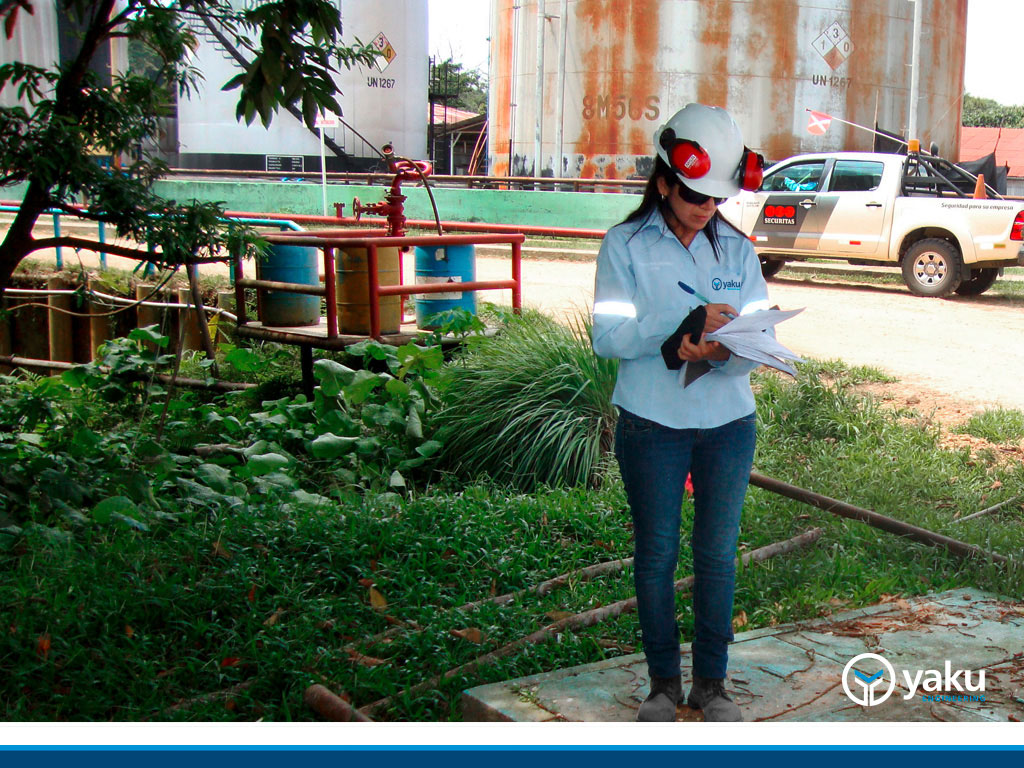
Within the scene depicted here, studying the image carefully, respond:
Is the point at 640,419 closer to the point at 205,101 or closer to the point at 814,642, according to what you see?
the point at 814,642

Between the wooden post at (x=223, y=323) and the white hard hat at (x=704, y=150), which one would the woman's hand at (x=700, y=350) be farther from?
the wooden post at (x=223, y=323)

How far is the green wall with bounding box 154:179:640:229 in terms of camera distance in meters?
21.4

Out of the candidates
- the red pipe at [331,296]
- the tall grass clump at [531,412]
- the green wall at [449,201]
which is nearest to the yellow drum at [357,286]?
the red pipe at [331,296]

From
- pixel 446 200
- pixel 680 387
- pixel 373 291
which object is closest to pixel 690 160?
pixel 680 387

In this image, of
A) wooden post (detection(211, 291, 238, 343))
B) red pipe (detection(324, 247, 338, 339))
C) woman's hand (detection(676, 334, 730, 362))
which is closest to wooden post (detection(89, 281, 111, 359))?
wooden post (detection(211, 291, 238, 343))

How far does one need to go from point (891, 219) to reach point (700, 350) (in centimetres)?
1238

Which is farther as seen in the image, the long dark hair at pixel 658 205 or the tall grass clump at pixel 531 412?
the tall grass clump at pixel 531 412

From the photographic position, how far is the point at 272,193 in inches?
962

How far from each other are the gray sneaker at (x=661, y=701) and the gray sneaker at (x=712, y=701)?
0.05 metres

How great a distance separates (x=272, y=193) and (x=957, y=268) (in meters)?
15.4

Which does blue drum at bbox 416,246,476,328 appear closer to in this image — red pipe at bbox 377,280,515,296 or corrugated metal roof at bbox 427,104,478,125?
red pipe at bbox 377,280,515,296

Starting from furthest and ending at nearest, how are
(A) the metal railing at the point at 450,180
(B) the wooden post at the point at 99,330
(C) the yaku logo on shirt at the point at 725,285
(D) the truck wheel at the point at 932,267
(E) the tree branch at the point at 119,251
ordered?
1. (A) the metal railing at the point at 450,180
2. (D) the truck wheel at the point at 932,267
3. (B) the wooden post at the point at 99,330
4. (E) the tree branch at the point at 119,251
5. (C) the yaku logo on shirt at the point at 725,285

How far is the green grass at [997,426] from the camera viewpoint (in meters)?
7.08

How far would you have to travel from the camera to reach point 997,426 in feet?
23.6
